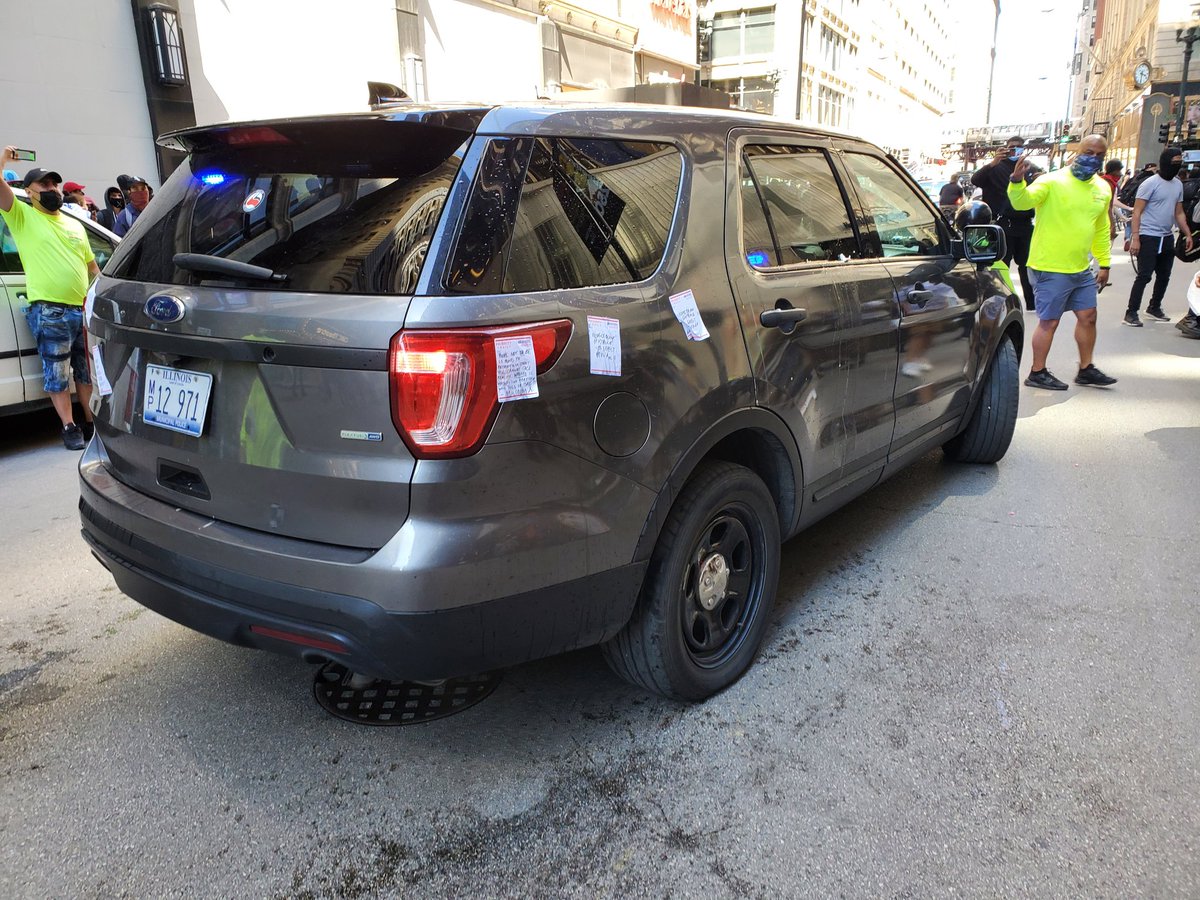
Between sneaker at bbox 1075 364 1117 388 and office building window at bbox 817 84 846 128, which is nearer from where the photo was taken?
sneaker at bbox 1075 364 1117 388

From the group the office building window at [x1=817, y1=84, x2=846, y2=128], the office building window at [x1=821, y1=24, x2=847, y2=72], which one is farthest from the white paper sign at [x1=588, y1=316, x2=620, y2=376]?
→ the office building window at [x1=821, y1=24, x2=847, y2=72]

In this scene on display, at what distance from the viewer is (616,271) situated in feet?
7.45

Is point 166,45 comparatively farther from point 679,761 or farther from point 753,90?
point 753,90

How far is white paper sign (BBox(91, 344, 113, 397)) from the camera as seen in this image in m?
2.52

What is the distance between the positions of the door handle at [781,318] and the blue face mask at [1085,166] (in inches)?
196

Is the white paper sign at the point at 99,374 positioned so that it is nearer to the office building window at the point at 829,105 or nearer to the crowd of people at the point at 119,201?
the crowd of people at the point at 119,201

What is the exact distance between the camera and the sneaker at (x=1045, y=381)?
7.23 meters

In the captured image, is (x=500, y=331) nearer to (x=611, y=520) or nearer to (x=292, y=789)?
(x=611, y=520)

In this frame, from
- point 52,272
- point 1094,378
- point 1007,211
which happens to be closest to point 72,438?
point 52,272

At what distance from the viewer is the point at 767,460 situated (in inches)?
116

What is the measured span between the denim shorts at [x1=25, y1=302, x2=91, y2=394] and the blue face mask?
729cm

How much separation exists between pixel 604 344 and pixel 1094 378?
670 centimetres

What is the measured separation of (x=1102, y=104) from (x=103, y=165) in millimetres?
99793

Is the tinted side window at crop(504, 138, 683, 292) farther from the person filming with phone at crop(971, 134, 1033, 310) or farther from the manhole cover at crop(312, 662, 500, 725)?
the person filming with phone at crop(971, 134, 1033, 310)
